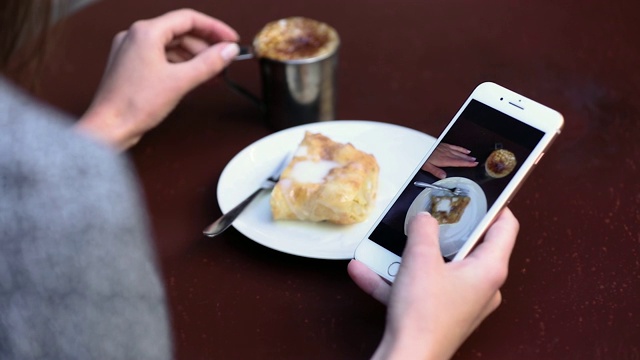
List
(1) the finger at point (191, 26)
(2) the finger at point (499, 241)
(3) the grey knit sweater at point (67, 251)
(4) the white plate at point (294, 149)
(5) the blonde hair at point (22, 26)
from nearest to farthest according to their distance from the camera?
(3) the grey knit sweater at point (67, 251)
(5) the blonde hair at point (22, 26)
(2) the finger at point (499, 241)
(4) the white plate at point (294, 149)
(1) the finger at point (191, 26)

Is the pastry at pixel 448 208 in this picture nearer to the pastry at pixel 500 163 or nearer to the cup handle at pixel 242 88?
the pastry at pixel 500 163

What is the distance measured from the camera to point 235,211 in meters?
0.92

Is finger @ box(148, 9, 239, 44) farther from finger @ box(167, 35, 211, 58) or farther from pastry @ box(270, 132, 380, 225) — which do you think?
pastry @ box(270, 132, 380, 225)

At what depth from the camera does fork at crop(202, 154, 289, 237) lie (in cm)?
90

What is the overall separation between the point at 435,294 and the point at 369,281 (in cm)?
9

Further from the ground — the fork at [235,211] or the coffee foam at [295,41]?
the coffee foam at [295,41]

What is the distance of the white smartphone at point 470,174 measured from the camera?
774 millimetres

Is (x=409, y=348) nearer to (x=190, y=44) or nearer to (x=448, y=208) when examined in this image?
(x=448, y=208)

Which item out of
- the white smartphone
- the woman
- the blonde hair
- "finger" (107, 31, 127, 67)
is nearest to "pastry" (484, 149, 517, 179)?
the white smartphone

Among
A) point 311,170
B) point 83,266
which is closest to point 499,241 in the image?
point 311,170

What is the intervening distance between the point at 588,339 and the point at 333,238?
0.31 m

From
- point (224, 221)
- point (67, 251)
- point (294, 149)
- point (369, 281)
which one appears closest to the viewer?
point (67, 251)

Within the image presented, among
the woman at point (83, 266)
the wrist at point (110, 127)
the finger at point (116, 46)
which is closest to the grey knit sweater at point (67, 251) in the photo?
the woman at point (83, 266)

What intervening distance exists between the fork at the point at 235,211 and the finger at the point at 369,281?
0.64ft
